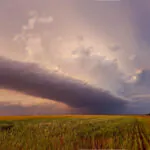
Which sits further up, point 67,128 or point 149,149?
point 67,128

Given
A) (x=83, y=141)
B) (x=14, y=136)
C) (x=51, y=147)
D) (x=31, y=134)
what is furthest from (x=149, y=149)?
(x=14, y=136)

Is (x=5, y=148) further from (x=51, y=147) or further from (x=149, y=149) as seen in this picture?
(x=149, y=149)

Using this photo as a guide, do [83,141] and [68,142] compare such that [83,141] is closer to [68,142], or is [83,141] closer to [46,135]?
[68,142]

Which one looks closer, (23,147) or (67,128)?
(23,147)

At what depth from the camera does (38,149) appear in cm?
1073

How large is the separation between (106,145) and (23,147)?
382cm

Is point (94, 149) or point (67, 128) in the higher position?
point (67, 128)

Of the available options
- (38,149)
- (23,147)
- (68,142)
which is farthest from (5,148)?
(68,142)

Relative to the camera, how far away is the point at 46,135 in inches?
470

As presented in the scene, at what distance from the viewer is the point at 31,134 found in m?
12.2

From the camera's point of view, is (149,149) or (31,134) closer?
(149,149)

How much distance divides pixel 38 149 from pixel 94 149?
249 centimetres

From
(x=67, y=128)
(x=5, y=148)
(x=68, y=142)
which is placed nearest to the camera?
(x=5, y=148)

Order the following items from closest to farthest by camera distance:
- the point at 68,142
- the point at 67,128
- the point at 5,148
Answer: the point at 5,148
the point at 68,142
the point at 67,128
